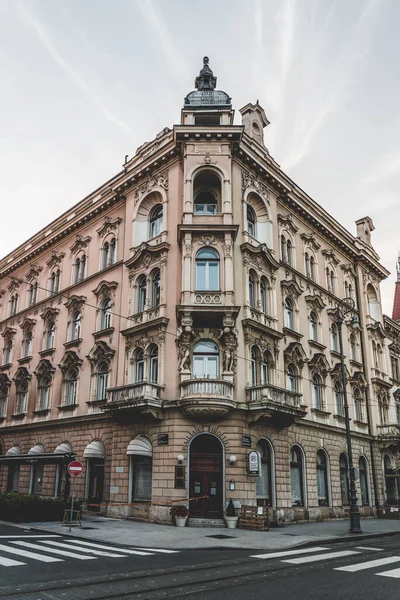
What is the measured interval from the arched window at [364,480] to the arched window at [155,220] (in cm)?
2145

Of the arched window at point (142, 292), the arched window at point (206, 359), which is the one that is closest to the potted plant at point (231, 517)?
the arched window at point (206, 359)

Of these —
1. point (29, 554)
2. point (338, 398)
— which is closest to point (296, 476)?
point (338, 398)

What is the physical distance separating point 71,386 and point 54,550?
1948 cm

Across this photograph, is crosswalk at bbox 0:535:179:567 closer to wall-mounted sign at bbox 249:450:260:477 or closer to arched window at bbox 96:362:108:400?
wall-mounted sign at bbox 249:450:260:477

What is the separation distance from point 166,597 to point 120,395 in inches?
709

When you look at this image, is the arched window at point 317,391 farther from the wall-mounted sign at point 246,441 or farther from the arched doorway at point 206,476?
the arched doorway at point 206,476

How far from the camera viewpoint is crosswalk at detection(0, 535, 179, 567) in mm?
13355

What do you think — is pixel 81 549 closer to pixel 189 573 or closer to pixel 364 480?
pixel 189 573

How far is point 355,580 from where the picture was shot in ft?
36.8

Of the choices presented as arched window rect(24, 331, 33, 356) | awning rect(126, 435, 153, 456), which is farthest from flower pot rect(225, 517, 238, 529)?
arched window rect(24, 331, 33, 356)

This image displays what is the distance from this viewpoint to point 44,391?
36.5m

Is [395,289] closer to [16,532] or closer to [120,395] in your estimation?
[120,395]

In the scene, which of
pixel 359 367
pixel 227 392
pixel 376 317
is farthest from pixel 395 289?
pixel 227 392

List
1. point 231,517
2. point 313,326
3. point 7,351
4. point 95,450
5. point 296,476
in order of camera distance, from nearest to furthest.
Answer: point 231,517, point 95,450, point 296,476, point 313,326, point 7,351
